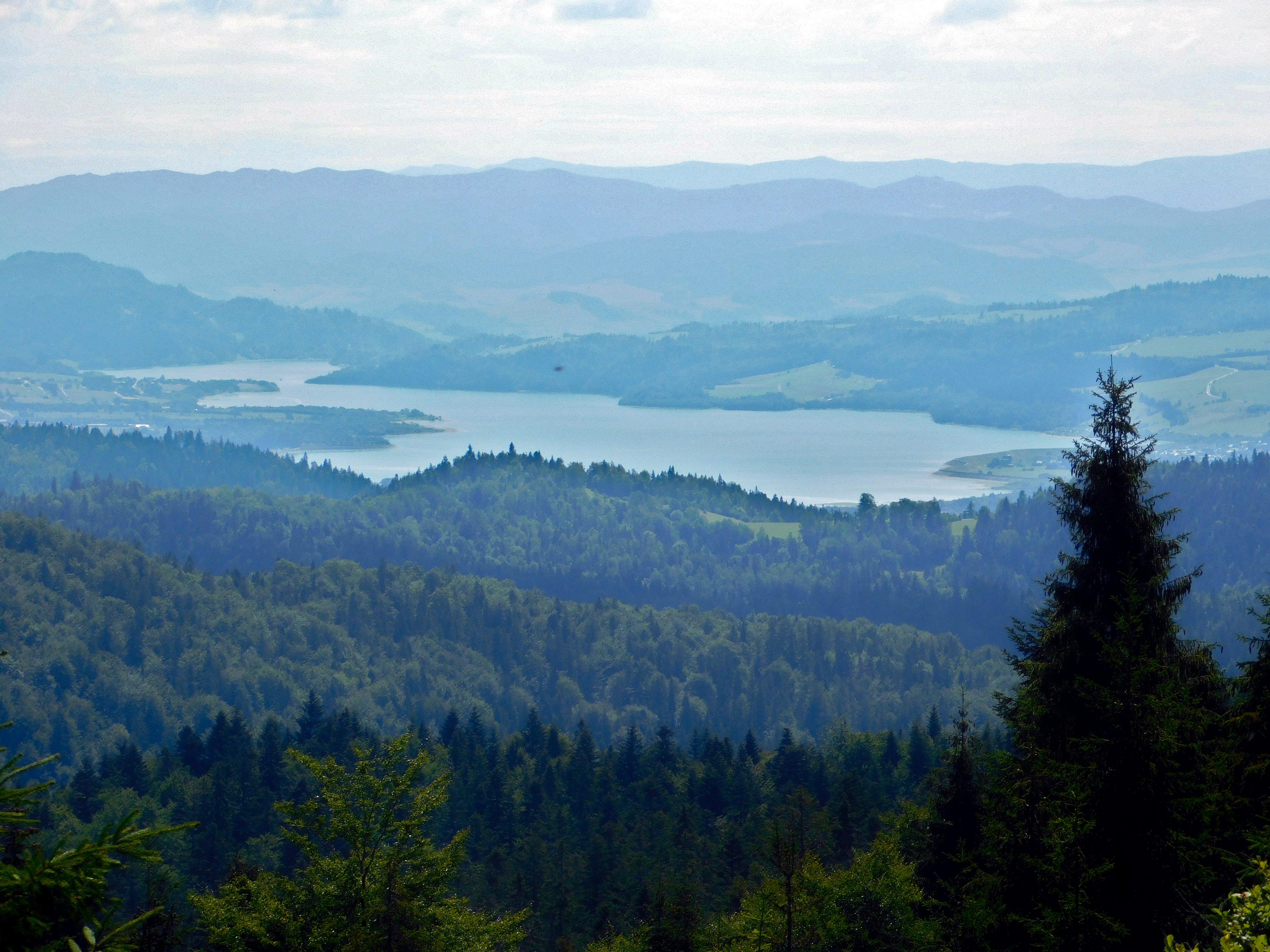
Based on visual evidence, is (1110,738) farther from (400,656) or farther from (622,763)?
(400,656)

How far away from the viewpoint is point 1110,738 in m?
17.9

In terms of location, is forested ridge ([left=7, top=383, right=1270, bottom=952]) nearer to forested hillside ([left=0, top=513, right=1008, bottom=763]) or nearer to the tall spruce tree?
the tall spruce tree

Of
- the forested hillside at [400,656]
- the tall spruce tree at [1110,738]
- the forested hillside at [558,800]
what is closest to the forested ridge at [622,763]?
the tall spruce tree at [1110,738]

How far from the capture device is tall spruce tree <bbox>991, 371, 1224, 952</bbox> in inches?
664

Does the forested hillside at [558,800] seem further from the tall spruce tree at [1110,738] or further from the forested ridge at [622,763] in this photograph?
the tall spruce tree at [1110,738]

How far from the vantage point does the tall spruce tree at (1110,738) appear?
16.9 metres

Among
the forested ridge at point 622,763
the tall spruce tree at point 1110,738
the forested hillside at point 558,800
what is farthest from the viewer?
the forested hillside at point 558,800

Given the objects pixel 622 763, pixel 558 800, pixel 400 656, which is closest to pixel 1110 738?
pixel 558 800

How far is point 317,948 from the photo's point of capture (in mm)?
19578

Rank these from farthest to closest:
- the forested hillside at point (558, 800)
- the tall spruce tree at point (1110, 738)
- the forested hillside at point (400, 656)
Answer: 1. the forested hillside at point (400, 656)
2. the forested hillside at point (558, 800)
3. the tall spruce tree at point (1110, 738)

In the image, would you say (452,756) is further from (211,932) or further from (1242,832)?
(1242,832)

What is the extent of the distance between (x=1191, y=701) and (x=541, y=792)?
77.8m

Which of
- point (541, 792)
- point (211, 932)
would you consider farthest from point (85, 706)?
point (211, 932)

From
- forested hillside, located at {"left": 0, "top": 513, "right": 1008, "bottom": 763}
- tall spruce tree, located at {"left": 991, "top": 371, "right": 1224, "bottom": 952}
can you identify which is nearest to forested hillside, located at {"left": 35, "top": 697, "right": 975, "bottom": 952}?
tall spruce tree, located at {"left": 991, "top": 371, "right": 1224, "bottom": 952}
